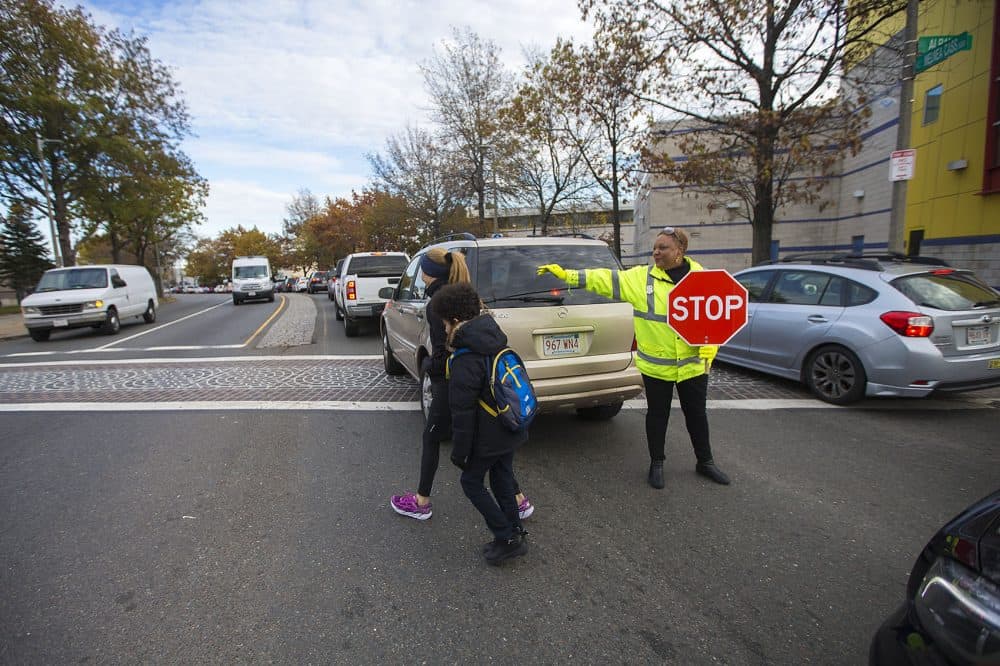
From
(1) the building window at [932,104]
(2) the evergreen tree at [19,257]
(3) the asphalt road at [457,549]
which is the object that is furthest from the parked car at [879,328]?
(2) the evergreen tree at [19,257]

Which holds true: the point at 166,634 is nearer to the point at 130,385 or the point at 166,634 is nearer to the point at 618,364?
the point at 618,364

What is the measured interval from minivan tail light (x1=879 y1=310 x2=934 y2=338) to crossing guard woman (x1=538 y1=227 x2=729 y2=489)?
2843mm

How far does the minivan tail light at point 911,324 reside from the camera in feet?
16.6

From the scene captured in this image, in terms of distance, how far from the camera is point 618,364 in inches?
177

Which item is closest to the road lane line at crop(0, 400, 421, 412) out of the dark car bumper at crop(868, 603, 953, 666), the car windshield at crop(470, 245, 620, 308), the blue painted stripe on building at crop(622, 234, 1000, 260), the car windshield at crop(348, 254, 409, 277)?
the car windshield at crop(470, 245, 620, 308)

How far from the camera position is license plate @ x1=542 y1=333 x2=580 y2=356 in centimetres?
427

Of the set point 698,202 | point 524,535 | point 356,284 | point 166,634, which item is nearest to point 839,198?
point 698,202

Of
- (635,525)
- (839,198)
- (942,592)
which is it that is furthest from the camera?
(839,198)

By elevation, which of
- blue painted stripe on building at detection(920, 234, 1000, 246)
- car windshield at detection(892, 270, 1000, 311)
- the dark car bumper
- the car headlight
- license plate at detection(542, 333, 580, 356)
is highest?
blue painted stripe on building at detection(920, 234, 1000, 246)

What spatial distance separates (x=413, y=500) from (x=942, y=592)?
8.97 ft

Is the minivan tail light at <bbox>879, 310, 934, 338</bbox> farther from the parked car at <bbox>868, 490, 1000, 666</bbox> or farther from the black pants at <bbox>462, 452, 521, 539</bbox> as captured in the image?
the black pants at <bbox>462, 452, 521, 539</bbox>

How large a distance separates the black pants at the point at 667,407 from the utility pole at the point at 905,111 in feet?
22.1

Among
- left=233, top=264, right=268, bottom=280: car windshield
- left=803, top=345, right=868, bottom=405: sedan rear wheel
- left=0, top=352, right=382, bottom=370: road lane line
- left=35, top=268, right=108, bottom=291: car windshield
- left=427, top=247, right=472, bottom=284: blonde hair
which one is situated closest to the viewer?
left=427, top=247, right=472, bottom=284: blonde hair

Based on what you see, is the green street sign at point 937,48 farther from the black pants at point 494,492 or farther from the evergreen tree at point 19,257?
the evergreen tree at point 19,257
